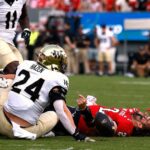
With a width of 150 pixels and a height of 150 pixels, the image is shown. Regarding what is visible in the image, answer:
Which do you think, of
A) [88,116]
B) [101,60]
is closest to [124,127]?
[88,116]

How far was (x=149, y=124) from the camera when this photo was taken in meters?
7.57

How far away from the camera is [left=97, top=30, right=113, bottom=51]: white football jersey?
22.1 meters

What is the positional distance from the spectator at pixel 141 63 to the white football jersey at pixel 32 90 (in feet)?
47.1

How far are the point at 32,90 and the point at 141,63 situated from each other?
14.6 metres

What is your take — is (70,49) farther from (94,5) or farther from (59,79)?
(59,79)

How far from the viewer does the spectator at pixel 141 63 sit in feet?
69.9

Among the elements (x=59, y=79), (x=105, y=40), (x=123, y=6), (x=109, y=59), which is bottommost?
(x=109, y=59)

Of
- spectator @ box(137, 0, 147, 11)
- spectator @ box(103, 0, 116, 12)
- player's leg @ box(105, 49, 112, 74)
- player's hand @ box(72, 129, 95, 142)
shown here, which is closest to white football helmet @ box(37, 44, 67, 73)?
player's hand @ box(72, 129, 95, 142)

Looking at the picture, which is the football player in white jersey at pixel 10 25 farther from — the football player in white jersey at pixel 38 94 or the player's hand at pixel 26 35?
the football player in white jersey at pixel 38 94

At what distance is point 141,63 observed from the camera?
21406 mm

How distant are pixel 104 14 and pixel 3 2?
44.9 ft

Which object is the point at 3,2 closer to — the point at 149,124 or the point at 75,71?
the point at 149,124

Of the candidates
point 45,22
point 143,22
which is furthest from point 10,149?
point 45,22

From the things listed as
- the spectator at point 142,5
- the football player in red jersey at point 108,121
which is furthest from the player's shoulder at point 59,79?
the spectator at point 142,5
